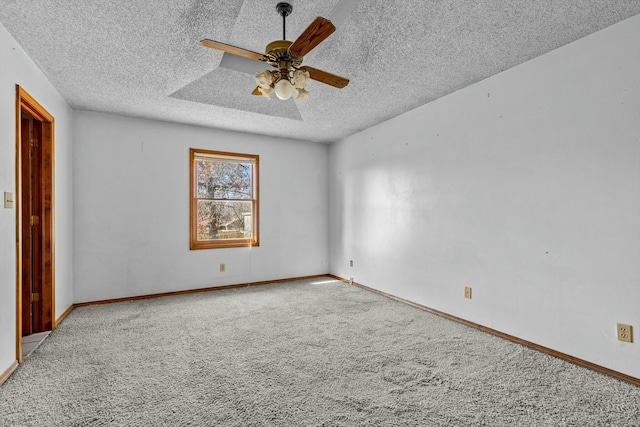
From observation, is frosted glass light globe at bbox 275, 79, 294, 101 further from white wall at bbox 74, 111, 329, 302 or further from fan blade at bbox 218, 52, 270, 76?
white wall at bbox 74, 111, 329, 302

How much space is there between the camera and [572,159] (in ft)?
8.03

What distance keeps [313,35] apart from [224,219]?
11.7 ft

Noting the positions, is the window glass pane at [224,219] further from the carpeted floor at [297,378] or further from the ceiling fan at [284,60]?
the ceiling fan at [284,60]

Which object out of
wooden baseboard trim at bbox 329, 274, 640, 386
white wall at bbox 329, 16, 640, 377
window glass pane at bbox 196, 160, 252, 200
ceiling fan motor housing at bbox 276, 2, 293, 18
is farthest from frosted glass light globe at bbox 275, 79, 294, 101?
window glass pane at bbox 196, 160, 252, 200

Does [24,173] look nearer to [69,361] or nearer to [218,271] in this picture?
[69,361]

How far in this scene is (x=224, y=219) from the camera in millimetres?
4879

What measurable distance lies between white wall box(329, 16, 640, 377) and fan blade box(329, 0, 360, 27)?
5.37ft

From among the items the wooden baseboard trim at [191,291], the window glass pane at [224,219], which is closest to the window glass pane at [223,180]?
the window glass pane at [224,219]

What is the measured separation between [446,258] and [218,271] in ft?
10.5

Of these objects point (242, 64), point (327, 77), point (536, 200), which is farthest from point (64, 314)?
point (536, 200)

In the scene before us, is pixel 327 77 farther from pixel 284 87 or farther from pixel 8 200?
pixel 8 200

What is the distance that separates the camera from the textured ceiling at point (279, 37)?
2.12 metres

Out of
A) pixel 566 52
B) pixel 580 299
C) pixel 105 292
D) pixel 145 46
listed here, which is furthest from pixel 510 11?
pixel 105 292

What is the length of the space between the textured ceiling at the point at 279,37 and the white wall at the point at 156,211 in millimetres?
622
